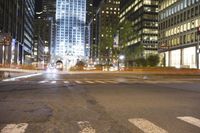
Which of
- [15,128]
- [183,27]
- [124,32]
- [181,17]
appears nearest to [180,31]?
[183,27]

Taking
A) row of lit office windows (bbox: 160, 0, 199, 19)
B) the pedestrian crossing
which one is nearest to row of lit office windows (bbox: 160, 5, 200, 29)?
row of lit office windows (bbox: 160, 0, 199, 19)

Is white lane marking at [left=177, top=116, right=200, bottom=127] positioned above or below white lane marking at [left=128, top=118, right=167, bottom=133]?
below

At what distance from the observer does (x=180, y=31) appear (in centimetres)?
10669

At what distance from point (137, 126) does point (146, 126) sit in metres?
0.22

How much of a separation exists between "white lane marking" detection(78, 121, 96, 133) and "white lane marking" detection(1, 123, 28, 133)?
1328mm

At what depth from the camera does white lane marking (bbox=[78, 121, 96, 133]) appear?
8.02 meters

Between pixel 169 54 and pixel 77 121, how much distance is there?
109446 mm

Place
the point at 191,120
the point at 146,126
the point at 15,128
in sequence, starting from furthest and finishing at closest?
the point at 191,120, the point at 146,126, the point at 15,128

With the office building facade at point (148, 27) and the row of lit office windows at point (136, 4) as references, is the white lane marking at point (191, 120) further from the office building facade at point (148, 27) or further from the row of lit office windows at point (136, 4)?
the row of lit office windows at point (136, 4)

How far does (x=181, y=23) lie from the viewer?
106 meters

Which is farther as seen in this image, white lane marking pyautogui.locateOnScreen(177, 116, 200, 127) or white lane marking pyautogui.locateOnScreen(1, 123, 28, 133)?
white lane marking pyautogui.locateOnScreen(177, 116, 200, 127)

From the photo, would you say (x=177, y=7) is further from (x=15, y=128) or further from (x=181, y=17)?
(x=15, y=128)

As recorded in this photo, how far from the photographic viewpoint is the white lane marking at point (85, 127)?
26.3 feet

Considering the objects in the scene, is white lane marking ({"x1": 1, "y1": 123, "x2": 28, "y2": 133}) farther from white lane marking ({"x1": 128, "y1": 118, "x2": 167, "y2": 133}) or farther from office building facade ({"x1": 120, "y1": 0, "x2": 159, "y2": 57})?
office building facade ({"x1": 120, "y1": 0, "x2": 159, "y2": 57})
